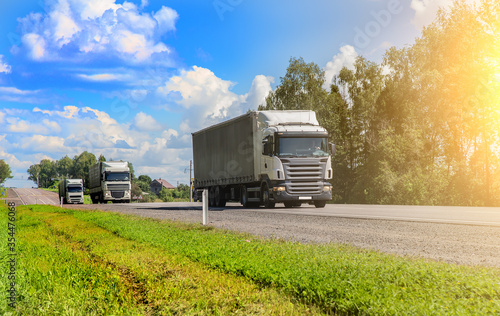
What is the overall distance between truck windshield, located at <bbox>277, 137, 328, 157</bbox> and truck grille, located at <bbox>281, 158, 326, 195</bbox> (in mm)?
284

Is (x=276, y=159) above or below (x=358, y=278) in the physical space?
above

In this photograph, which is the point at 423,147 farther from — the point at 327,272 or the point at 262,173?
the point at 327,272

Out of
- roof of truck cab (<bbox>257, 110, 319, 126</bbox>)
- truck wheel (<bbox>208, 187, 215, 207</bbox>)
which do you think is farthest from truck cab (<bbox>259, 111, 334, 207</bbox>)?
truck wheel (<bbox>208, 187, 215, 207</bbox>)

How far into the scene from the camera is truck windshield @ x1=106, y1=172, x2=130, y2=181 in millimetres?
44031

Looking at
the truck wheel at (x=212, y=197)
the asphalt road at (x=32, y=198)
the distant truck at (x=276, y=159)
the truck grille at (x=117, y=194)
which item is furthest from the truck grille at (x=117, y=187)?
the asphalt road at (x=32, y=198)

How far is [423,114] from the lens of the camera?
38.8 metres

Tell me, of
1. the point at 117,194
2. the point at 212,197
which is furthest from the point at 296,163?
the point at 117,194

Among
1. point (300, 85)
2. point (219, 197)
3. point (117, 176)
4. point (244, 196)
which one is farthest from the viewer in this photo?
point (300, 85)

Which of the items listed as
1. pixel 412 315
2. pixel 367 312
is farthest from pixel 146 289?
pixel 412 315

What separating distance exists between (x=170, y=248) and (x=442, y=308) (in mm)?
5253

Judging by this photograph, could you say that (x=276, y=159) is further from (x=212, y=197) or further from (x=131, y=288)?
(x=131, y=288)

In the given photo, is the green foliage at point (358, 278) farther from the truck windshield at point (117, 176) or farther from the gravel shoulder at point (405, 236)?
the truck windshield at point (117, 176)

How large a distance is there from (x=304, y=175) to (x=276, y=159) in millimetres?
1482

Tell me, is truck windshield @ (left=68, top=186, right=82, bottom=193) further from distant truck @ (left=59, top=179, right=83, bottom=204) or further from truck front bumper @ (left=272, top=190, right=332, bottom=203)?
truck front bumper @ (left=272, top=190, right=332, bottom=203)
